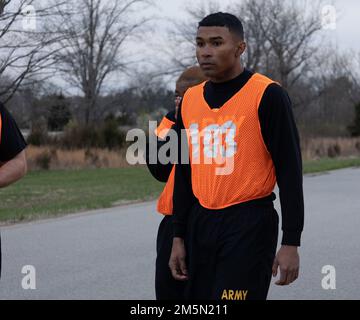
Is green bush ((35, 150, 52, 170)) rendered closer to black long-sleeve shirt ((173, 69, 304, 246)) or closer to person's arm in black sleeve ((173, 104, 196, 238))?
person's arm in black sleeve ((173, 104, 196, 238))

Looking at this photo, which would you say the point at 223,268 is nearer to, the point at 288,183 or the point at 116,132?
the point at 288,183

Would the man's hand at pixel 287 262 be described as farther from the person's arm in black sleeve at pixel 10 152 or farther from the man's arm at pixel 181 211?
the person's arm in black sleeve at pixel 10 152

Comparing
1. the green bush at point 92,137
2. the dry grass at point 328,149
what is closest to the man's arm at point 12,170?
the green bush at point 92,137

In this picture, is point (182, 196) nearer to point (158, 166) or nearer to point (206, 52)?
point (158, 166)

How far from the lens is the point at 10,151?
396 cm

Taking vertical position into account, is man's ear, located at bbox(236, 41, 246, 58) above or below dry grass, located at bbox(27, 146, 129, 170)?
above

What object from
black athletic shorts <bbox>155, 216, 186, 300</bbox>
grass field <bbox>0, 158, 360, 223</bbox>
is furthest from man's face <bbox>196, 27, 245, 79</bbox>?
grass field <bbox>0, 158, 360, 223</bbox>

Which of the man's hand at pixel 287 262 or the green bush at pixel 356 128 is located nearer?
the man's hand at pixel 287 262

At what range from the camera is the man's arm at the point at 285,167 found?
11.5ft

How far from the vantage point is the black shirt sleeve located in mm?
3904

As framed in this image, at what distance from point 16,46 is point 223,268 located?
2125 centimetres

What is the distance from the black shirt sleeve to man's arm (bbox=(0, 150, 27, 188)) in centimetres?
3
